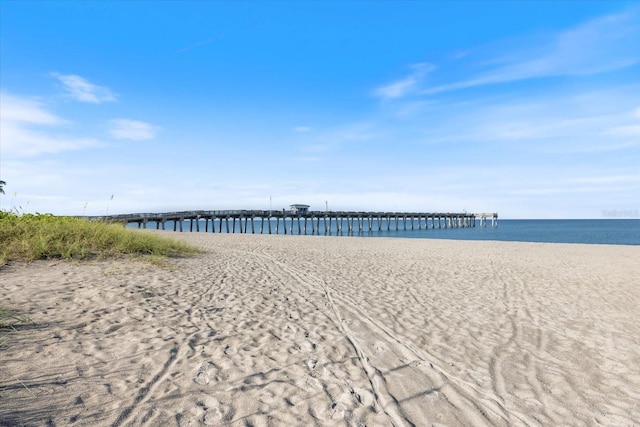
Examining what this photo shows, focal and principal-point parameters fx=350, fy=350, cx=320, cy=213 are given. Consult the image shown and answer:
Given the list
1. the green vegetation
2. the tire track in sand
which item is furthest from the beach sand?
the green vegetation

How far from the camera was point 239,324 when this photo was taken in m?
5.79

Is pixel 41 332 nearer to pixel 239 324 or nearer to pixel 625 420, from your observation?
pixel 239 324

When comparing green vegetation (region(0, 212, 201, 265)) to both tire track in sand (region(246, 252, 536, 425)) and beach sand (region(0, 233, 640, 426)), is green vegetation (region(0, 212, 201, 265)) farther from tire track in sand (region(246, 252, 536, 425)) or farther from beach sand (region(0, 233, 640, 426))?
tire track in sand (region(246, 252, 536, 425))

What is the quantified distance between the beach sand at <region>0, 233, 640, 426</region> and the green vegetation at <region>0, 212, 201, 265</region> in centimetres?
90

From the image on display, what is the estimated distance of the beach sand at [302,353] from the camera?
343 cm

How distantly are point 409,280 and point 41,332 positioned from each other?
8414mm

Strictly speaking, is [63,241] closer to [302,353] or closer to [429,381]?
[302,353]

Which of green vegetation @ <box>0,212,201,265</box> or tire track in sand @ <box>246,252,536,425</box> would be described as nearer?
tire track in sand @ <box>246,252,536,425</box>

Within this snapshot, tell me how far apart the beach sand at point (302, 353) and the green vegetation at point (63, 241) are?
90 cm

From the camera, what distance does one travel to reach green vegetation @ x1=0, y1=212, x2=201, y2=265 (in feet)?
29.4

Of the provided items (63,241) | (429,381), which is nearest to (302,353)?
(429,381)

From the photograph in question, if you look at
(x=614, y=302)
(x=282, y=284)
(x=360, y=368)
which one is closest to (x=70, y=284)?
(x=282, y=284)

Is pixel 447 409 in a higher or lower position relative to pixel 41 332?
lower

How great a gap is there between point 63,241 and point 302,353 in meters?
9.00
